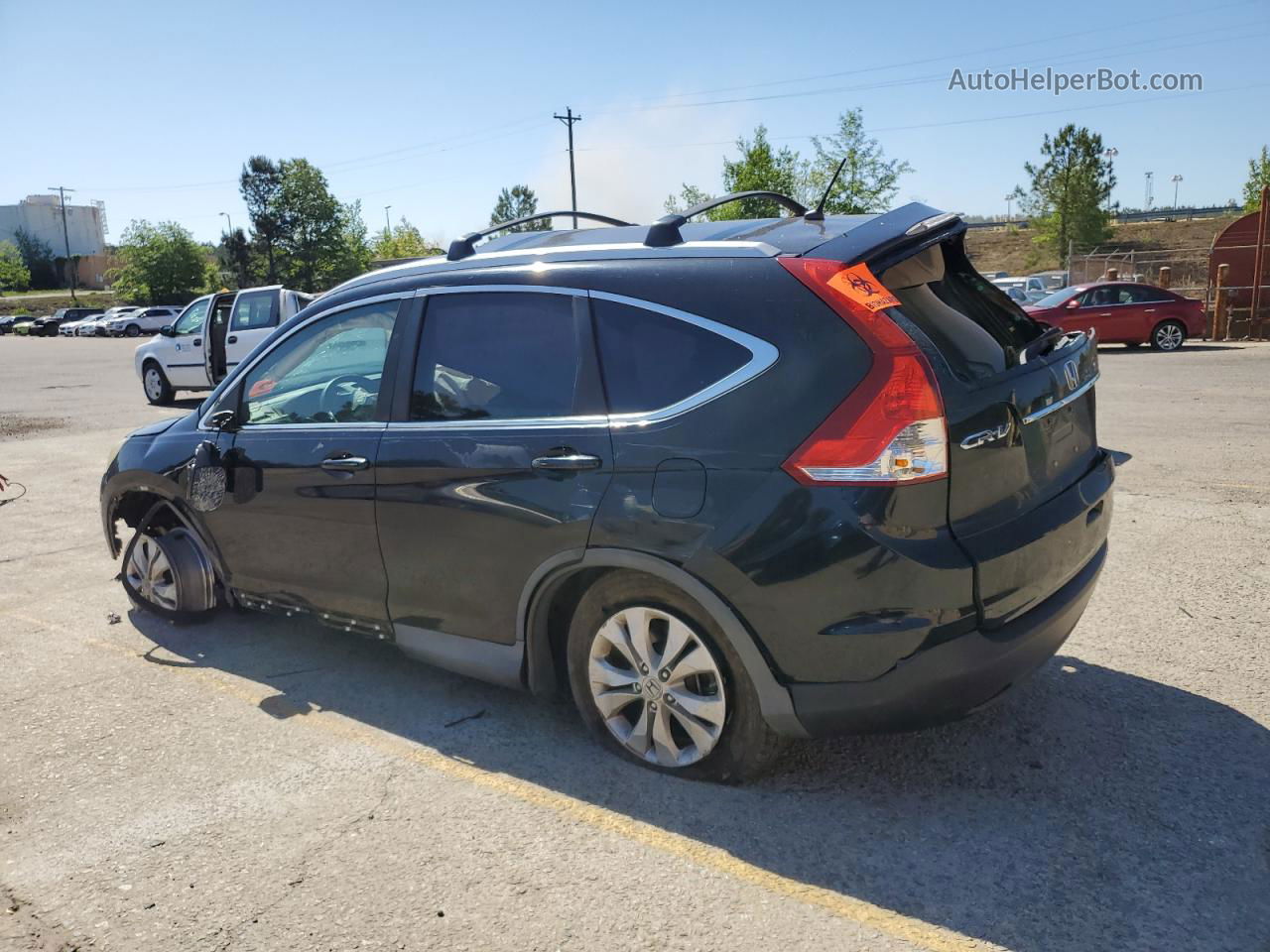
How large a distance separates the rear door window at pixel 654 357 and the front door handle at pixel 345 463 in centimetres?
118

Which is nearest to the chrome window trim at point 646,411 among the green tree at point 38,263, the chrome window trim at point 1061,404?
the chrome window trim at point 1061,404

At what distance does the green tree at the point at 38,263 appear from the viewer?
413ft

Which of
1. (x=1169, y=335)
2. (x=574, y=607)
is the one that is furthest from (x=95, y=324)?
(x=574, y=607)

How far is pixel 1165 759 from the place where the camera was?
3426 millimetres

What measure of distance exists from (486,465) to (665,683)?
100 cm

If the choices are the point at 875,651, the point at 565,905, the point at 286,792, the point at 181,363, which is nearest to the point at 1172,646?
the point at 875,651

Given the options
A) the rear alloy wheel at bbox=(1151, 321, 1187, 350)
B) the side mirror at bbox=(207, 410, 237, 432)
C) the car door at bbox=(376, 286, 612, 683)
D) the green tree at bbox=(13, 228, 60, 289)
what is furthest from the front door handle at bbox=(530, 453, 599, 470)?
the green tree at bbox=(13, 228, 60, 289)

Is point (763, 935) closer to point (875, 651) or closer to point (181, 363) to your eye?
point (875, 651)

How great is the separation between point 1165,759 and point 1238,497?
14.8 ft

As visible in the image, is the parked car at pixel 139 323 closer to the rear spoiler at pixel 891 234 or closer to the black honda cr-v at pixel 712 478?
the black honda cr-v at pixel 712 478

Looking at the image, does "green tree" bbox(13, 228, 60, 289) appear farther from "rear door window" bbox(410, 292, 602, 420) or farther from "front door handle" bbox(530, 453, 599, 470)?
"front door handle" bbox(530, 453, 599, 470)

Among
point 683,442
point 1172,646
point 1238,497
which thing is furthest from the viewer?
point 1238,497

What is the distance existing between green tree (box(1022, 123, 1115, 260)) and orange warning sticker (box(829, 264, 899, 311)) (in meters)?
58.5

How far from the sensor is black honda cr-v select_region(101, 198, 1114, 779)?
2.94 m
